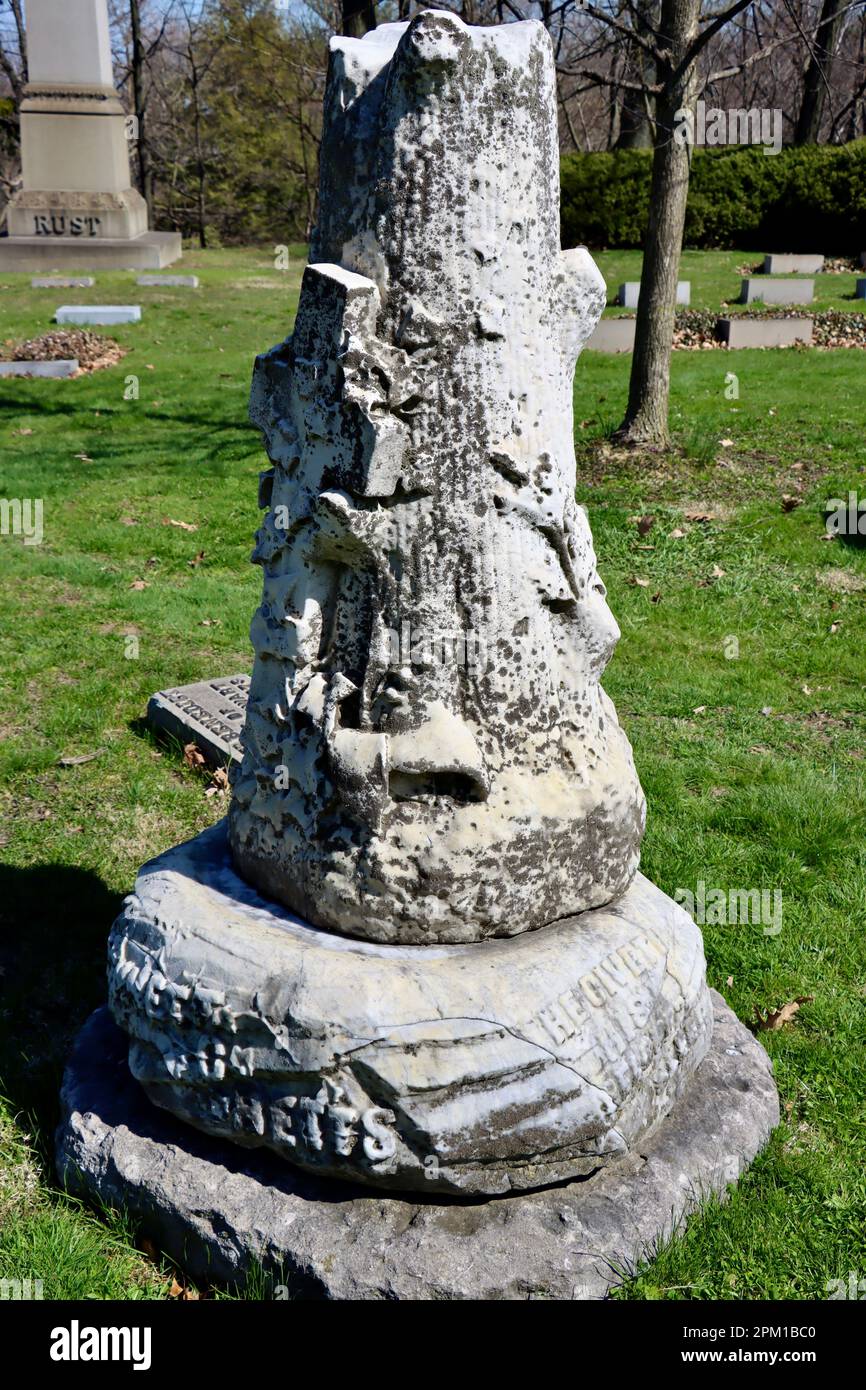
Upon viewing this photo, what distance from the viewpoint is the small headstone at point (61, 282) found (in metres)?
17.1

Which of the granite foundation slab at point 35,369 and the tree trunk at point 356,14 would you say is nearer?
the tree trunk at point 356,14

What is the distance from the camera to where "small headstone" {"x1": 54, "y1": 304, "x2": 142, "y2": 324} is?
1468cm

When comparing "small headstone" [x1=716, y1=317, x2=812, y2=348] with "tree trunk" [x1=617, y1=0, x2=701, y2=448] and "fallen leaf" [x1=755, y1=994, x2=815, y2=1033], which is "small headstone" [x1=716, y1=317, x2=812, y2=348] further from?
"fallen leaf" [x1=755, y1=994, x2=815, y2=1033]

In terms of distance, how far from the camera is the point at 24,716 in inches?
235

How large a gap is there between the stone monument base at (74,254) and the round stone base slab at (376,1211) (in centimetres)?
1869

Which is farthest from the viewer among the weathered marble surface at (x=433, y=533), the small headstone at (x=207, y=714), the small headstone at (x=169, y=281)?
the small headstone at (x=169, y=281)

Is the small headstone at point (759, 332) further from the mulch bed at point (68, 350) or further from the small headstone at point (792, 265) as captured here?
the mulch bed at point (68, 350)

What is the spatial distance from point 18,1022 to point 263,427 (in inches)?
87.0

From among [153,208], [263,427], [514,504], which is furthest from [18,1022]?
[153,208]

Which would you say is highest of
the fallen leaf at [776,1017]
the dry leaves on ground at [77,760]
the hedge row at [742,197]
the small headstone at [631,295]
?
the hedge row at [742,197]

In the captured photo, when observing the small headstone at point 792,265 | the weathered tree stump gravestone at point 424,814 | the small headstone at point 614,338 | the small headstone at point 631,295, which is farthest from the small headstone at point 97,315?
the weathered tree stump gravestone at point 424,814

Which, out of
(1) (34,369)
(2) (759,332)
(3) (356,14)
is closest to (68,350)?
(1) (34,369)

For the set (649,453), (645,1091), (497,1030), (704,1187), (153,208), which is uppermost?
(153,208)
